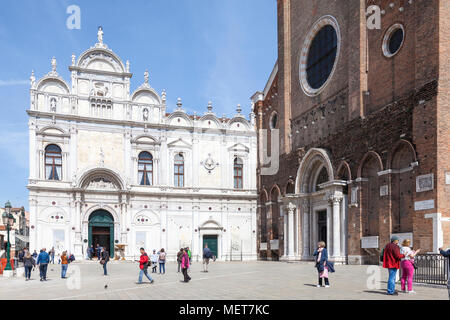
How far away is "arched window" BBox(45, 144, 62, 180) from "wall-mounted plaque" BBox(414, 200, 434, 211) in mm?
27471

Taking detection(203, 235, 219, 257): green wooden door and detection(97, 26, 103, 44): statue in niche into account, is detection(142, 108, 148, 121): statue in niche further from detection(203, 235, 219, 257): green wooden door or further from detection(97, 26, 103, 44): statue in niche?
detection(203, 235, 219, 257): green wooden door

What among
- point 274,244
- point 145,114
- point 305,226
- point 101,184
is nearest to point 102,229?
point 101,184

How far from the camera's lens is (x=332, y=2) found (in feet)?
96.3

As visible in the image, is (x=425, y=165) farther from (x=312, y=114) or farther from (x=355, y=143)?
(x=312, y=114)

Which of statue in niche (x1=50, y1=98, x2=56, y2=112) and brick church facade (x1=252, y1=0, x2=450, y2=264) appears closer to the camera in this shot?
brick church facade (x1=252, y1=0, x2=450, y2=264)

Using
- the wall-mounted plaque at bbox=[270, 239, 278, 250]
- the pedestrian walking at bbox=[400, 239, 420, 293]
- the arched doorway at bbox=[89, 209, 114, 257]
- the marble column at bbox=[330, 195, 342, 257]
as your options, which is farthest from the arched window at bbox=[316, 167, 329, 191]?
the arched doorway at bbox=[89, 209, 114, 257]

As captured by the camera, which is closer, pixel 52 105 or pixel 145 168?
pixel 52 105

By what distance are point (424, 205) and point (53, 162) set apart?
28273 mm

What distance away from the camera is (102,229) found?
3962 cm

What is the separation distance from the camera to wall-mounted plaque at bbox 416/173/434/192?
19250 mm

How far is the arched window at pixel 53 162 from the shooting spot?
3850cm

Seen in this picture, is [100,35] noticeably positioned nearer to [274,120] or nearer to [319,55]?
[274,120]

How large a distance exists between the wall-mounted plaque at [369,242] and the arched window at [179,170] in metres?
20.3
